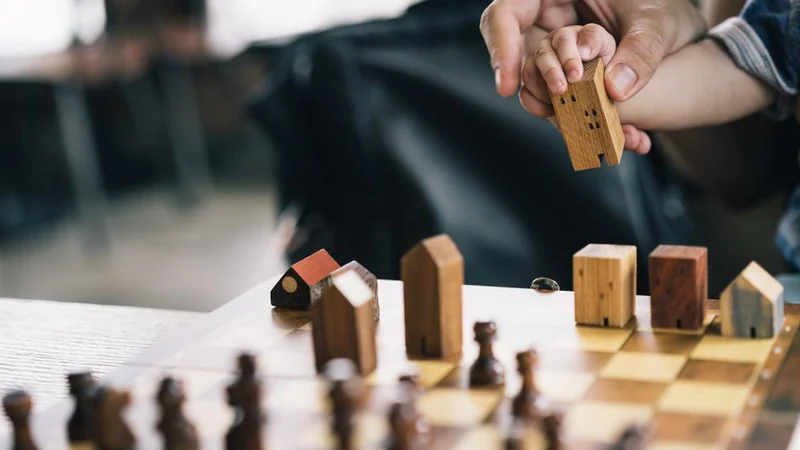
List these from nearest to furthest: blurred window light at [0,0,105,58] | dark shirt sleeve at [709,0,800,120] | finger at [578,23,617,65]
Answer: finger at [578,23,617,65] → dark shirt sleeve at [709,0,800,120] → blurred window light at [0,0,105,58]

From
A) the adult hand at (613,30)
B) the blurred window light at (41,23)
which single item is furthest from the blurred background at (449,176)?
the blurred window light at (41,23)

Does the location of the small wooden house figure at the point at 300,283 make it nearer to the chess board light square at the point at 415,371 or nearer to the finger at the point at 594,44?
the chess board light square at the point at 415,371

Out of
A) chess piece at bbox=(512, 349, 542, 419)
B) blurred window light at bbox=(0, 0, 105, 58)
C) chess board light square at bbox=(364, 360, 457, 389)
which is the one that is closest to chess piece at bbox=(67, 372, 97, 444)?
chess board light square at bbox=(364, 360, 457, 389)

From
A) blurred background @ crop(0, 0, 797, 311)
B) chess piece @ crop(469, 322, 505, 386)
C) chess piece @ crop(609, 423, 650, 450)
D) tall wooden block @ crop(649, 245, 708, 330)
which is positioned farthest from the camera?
blurred background @ crop(0, 0, 797, 311)

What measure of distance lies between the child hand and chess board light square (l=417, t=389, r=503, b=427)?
375 mm

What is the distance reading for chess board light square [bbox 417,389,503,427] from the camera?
0.83 meters

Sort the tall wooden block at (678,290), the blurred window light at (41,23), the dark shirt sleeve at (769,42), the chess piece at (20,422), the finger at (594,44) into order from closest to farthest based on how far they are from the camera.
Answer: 1. the chess piece at (20,422)
2. the tall wooden block at (678,290)
3. the finger at (594,44)
4. the dark shirt sleeve at (769,42)
5. the blurred window light at (41,23)

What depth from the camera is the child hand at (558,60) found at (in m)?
1.09

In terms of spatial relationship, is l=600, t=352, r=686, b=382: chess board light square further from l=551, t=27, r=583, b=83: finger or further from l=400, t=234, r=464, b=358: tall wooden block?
l=551, t=27, r=583, b=83: finger

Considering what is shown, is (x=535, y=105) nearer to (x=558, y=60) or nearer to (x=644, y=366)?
(x=558, y=60)

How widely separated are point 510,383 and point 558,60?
1.28 ft

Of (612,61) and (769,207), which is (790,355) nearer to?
(612,61)

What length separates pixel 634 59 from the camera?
1213 mm

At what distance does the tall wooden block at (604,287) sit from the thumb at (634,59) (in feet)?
0.65
